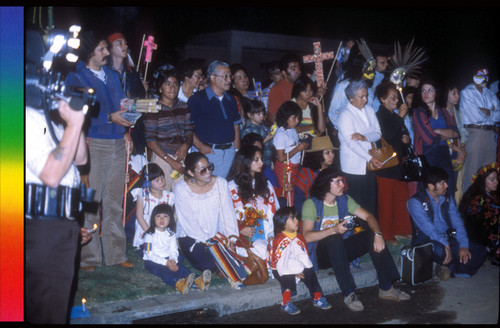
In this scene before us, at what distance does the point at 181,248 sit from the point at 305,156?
189 centimetres

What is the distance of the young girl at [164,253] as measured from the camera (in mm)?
5145

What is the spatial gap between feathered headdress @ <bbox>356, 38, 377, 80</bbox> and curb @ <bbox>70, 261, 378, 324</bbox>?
2.73m

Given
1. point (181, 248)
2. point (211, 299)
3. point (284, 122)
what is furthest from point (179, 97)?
point (211, 299)

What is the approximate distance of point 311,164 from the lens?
6.58 metres

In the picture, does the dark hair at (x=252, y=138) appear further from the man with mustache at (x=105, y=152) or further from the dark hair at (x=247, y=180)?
the man with mustache at (x=105, y=152)

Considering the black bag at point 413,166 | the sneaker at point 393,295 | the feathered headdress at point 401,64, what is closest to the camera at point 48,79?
the sneaker at point 393,295

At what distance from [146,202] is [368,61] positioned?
10.8 feet

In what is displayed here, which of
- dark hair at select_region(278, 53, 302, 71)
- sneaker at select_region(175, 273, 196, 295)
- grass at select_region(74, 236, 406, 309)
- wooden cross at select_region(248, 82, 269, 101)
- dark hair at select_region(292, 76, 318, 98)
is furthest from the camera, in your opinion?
wooden cross at select_region(248, 82, 269, 101)

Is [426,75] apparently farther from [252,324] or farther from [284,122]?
[252,324]

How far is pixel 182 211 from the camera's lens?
562cm

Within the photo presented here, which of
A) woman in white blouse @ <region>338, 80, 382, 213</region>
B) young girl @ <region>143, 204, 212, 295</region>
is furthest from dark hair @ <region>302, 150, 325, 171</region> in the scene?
young girl @ <region>143, 204, 212, 295</region>

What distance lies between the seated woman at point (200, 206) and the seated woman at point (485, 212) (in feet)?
9.35

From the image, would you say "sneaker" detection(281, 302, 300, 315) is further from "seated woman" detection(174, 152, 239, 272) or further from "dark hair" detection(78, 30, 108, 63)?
"dark hair" detection(78, 30, 108, 63)

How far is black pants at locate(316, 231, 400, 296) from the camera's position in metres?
5.23
